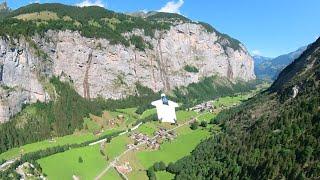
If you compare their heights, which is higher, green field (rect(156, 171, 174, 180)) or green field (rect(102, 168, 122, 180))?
green field (rect(102, 168, 122, 180))

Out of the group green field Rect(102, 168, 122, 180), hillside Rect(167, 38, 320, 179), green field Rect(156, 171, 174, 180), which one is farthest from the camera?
green field Rect(156, 171, 174, 180)

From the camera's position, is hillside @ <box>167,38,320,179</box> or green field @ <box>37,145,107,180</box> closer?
hillside @ <box>167,38,320,179</box>

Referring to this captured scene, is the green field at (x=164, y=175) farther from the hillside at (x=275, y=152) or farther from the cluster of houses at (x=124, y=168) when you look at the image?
the cluster of houses at (x=124, y=168)

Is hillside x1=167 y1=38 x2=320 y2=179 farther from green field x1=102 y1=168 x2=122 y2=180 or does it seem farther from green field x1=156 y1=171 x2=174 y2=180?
green field x1=102 y1=168 x2=122 y2=180

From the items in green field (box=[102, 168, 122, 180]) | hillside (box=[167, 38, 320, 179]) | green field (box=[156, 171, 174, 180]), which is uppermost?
hillside (box=[167, 38, 320, 179])

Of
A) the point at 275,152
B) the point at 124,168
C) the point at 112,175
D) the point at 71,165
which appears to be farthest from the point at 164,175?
the point at 275,152

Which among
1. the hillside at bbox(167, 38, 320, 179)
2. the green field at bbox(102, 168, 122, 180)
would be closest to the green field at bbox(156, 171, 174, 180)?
the hillside at bbox(167, 38, 320, 179)

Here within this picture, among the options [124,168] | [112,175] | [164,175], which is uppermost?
[124,168]

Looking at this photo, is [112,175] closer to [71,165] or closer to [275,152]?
[71,165]

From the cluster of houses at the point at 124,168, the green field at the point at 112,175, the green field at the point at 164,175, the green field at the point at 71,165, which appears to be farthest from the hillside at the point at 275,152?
the green field at the point at 71,165
